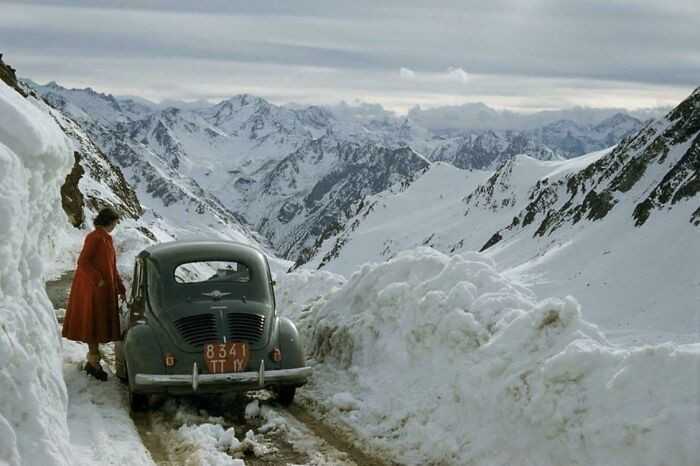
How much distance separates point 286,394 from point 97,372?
2.74m

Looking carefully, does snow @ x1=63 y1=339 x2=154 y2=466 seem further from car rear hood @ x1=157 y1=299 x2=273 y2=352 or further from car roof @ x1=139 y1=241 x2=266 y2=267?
car roof @ x1=139 y1=241 x2=266 y2=267

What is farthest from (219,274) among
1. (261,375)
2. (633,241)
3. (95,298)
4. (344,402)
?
(633,241)

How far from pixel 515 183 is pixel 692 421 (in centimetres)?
16243

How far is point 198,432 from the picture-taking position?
8.65 m

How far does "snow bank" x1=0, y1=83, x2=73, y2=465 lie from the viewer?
247 inches

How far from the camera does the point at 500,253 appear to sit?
69250mm

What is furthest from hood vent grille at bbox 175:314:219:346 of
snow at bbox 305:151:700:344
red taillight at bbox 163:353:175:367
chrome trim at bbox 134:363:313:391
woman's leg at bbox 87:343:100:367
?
snow at bbox 305:151:700:344

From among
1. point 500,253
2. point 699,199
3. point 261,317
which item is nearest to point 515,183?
point 500,253

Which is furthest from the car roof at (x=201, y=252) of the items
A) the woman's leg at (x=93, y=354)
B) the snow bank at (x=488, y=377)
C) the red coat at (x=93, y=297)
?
the snow bank at (x=488, y=377)

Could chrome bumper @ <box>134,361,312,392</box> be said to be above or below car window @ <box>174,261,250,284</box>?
below

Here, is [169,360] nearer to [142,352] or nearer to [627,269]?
[142,352]

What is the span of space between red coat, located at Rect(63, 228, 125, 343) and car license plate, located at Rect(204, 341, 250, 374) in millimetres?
1917

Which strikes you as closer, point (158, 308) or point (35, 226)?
point (35, 226)

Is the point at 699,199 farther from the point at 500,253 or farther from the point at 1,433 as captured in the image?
the point at 1,433
